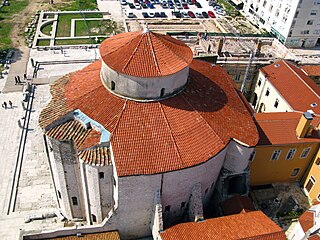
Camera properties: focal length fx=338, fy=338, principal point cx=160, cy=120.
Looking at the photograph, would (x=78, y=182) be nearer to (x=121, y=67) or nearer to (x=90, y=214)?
(x=90, y=214)

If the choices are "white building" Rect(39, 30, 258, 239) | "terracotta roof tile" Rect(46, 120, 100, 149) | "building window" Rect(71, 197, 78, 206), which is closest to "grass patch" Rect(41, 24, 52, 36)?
A: "white building" Rect(39, 30, 258, 239)

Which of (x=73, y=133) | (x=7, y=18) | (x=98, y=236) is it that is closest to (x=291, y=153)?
(x=98, y=236)

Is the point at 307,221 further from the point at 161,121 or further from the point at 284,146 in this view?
the point at 161,121

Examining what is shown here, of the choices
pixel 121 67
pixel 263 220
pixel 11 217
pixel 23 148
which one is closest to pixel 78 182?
pixel 11 217

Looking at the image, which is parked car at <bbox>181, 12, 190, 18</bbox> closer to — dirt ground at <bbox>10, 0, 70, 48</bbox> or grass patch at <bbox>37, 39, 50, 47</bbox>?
dirt ground at <bbox>10, 0, 70, 48</bbox>

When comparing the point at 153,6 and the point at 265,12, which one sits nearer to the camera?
the point at 265,12

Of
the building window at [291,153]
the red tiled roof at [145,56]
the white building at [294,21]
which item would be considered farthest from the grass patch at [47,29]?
the building window at [291,153]
